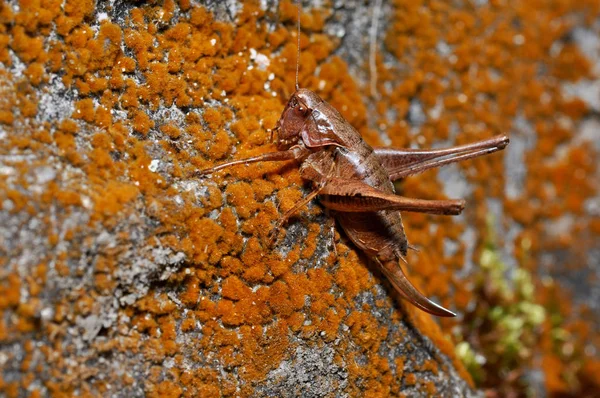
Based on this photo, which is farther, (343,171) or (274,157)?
(343,171)

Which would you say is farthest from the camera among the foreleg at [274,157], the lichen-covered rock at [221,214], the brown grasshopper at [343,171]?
the brown grasshopper at [343,171]

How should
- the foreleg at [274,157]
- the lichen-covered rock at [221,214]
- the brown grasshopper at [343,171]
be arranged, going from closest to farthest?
the lichen-covered rock at [221,214], the foreleg at [274,157], the brown grasshopper at [343,171]

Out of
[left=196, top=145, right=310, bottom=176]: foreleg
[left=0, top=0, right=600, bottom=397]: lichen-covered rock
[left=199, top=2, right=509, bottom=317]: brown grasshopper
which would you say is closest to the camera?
[left=0, top=0, right=600, bottom=397]: lichen-covered rock

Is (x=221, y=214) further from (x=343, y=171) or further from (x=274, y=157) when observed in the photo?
(x=343, y=171)

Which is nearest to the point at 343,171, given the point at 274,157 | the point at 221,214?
the point at 274,157

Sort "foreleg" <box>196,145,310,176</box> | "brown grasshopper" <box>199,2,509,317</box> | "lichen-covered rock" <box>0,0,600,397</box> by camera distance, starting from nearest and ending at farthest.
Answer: "lichen-covered rock" <box>0,0,600,397</box>, "foreleg" <box>196,145,310,176</box>, "brown grasshopper" <box>199,2,509,317</box>

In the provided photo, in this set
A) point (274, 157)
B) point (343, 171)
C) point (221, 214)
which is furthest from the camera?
point (343, 171)

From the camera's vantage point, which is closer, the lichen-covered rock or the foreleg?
the lichen-covered rock

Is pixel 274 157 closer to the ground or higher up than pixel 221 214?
higher up

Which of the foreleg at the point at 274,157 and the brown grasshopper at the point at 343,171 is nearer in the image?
the foreleg at the point at 274,157
